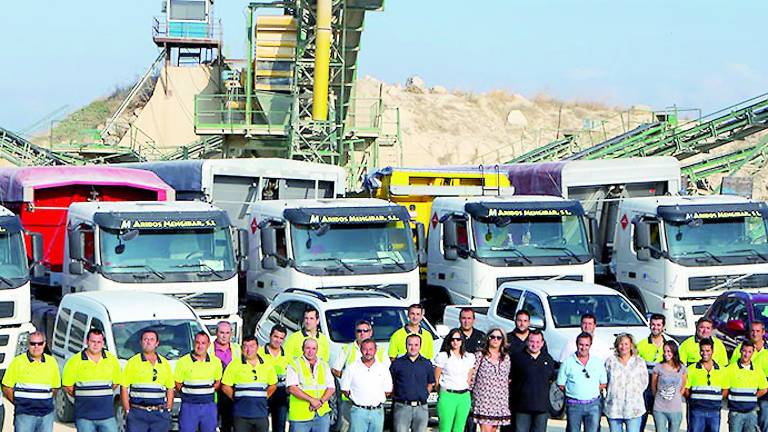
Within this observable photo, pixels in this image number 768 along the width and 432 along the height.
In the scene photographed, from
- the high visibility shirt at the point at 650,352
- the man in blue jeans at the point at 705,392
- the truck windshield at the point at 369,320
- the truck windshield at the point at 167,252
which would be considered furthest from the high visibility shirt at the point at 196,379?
the truck windshield at the point at 167,252

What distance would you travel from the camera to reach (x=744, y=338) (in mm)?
17531

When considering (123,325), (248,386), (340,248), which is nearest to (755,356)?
(248,386)

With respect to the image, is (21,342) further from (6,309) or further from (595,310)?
(595,310)

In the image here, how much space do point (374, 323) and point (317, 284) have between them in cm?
428

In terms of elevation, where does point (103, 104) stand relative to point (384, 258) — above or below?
above

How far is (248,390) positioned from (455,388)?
2034mm

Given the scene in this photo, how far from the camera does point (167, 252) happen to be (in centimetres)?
2017

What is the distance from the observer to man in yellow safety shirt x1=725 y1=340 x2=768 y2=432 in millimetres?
13516

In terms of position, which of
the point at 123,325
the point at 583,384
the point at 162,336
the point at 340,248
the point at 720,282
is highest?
the point at 340,248

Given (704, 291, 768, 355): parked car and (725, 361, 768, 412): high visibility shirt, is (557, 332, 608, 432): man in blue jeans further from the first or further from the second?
(704, 291, 768, 355): parked car

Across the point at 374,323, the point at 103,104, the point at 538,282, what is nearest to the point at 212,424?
the point at 374,323

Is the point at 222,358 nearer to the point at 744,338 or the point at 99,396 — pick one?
the point at 99,396

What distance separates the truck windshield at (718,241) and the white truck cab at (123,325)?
891 cm

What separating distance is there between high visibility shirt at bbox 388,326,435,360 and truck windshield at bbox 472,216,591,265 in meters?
7.01
